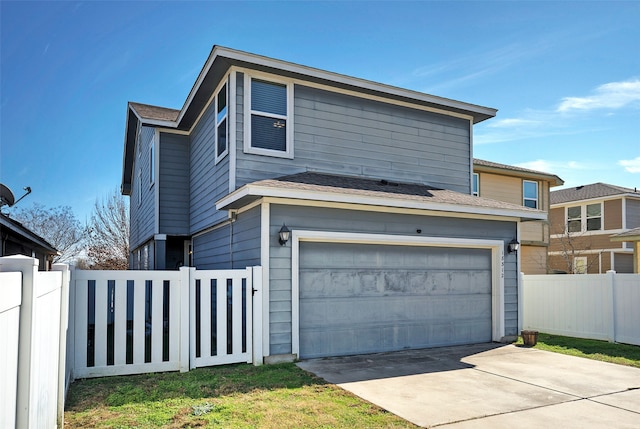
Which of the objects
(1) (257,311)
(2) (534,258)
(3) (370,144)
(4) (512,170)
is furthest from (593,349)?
(2) (534,258)

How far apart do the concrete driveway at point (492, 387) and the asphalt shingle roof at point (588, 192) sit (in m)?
17.9

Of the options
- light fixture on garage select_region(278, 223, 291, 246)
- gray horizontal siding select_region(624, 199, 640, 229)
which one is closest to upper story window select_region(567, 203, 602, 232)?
gray horizontal siding select_region(624, 199, 640, 229)

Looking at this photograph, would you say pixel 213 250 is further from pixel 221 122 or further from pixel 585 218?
pixel 585 218

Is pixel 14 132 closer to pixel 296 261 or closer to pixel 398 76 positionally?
pixel 398 76

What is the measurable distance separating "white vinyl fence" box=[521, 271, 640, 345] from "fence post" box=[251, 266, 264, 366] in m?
6.29

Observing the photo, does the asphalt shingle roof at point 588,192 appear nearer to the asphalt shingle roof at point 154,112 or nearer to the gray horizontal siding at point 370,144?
the gray horizontal siding at point 370,144

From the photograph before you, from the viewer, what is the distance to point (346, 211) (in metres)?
8.07

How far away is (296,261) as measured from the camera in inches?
298

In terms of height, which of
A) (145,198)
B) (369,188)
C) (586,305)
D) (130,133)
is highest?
(130,133)

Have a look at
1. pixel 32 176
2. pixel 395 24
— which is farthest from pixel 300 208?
pixel 32 176

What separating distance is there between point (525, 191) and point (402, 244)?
1205 centimetres

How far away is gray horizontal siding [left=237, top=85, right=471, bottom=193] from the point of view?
29.5ft

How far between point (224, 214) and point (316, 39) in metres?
7.34

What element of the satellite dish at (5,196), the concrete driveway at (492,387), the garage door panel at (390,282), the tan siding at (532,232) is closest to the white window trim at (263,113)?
the garage door panel at (390,282)
